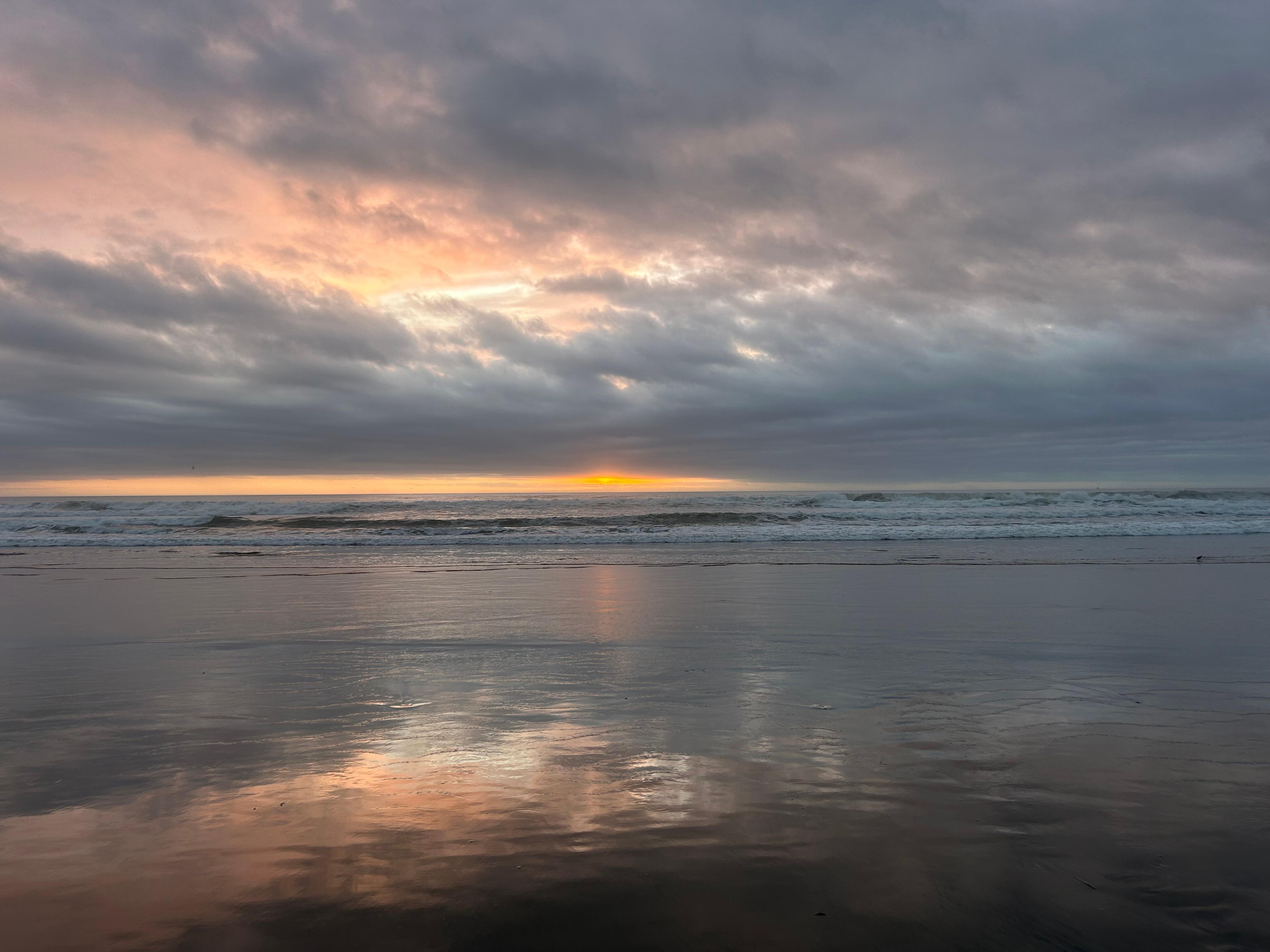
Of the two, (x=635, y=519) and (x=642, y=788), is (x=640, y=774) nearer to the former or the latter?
A: (x=642, y=788)

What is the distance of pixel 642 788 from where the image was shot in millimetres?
3557

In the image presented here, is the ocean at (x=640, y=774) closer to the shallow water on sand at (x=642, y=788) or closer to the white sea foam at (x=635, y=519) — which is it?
the shallow water on sand at (x=642, y=788)

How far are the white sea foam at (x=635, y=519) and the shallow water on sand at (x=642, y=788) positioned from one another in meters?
14.9

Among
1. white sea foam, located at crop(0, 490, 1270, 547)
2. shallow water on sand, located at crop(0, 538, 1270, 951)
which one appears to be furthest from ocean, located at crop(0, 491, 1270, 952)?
white sea foam, located at crop(0, 490, 1270, 547)

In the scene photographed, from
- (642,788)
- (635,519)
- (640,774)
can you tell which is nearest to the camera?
(642,788)

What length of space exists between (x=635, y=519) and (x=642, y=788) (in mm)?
30166

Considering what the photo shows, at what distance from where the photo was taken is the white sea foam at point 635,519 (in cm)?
2300

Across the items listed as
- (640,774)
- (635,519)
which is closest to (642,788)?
(640,774)

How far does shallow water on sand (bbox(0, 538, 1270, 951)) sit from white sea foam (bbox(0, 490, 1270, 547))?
14914mm

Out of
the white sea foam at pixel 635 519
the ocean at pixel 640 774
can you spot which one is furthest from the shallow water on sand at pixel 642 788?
the white sea foam at pixel 635 519

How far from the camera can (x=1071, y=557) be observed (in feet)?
50.9

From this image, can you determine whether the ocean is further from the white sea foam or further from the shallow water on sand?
the white sea foam

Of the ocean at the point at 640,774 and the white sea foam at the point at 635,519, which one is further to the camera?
the white sea foam at the point at 635,519

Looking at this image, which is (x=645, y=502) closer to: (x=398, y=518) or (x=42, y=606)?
(x=398, y=518)
